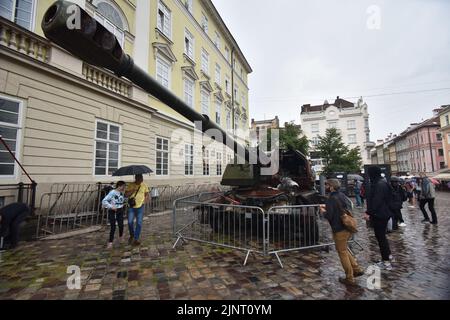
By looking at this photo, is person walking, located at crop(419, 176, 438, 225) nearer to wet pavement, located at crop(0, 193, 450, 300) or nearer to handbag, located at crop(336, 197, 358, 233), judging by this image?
wet pavement, located at crop(0, 193, 450, 300)

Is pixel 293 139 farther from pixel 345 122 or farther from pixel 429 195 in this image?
pixel 345 122

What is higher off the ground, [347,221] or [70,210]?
[347,221]

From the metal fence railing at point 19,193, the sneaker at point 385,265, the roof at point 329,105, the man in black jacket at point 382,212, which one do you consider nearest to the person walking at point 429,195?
the man in black jacket at point 382,212

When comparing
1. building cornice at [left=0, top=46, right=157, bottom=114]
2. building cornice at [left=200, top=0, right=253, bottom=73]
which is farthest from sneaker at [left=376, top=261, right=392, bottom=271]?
building cornice at [left=200, top=0, right=253, bottom=73]

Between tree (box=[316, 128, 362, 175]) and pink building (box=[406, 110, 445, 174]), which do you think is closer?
tree (box=[316, 128, 362, 175])

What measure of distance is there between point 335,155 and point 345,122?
26603 mm

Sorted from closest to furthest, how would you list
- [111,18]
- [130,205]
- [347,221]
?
[347,221] < [130,205] < [111,18]

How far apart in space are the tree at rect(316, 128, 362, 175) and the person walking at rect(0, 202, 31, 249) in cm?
2685

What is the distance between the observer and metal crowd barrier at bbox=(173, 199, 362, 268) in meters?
4.89

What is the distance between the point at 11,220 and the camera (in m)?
5.28

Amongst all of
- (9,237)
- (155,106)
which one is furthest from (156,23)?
(9,237)

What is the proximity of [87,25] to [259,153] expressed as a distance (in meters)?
5.36

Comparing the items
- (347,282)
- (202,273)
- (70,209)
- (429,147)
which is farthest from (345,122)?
(202,273)
